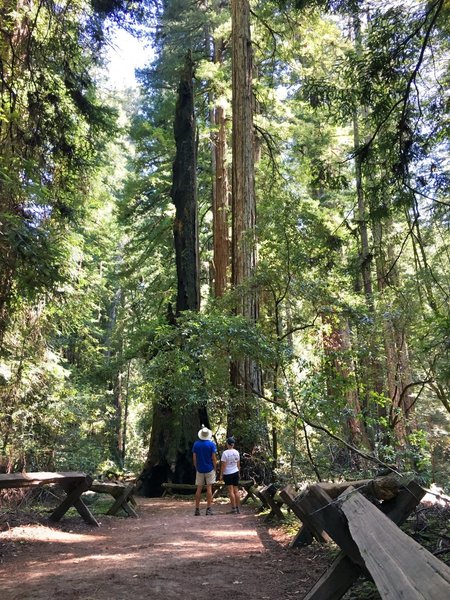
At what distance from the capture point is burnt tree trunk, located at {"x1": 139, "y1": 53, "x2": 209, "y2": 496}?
1523 centimetres

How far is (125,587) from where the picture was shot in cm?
468

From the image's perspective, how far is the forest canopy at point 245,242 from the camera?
805 centimetres

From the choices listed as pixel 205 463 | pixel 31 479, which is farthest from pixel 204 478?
pixel 31 479

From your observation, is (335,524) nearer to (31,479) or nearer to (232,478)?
(31,479)

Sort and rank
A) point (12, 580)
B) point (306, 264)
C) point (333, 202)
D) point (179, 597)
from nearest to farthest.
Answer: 1. point (179, 597)
2. point (12, 580)
3. point (306, 264)
4. point (333, 202)

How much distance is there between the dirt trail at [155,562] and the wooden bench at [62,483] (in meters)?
0.21

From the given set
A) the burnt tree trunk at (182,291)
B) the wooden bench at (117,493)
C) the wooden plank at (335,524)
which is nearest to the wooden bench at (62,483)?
the wooden bench at (117,493)

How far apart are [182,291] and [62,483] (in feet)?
27.1

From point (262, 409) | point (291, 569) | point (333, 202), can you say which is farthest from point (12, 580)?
point (333, 202)

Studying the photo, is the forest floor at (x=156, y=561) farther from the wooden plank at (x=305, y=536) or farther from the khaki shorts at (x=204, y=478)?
the khaki shorts at (x=204, y=478)

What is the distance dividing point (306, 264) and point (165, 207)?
31.6ft

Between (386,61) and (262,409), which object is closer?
(386,61)

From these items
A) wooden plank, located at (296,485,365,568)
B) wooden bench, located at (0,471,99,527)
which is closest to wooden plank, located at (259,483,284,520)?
wooden bench, located at (0,471,99,527)

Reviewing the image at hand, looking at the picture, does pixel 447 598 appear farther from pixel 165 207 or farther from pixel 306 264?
pixel 165 207
